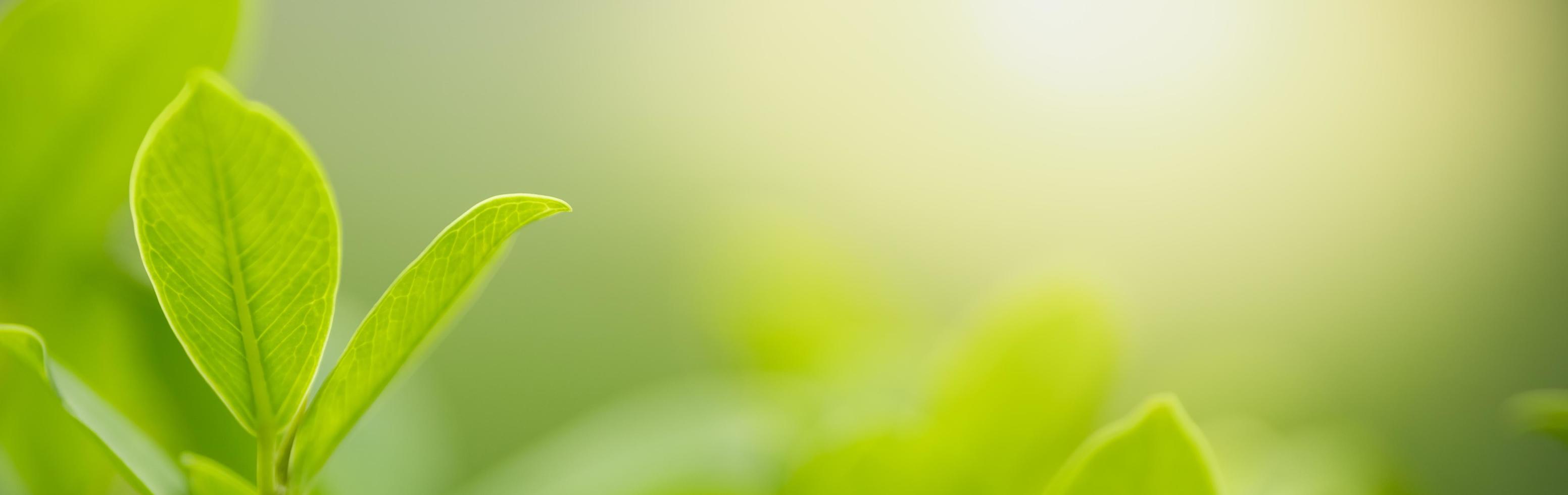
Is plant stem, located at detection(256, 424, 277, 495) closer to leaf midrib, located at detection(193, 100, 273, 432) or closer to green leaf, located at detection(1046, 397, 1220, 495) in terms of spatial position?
leaf midrib, located at detection(193, 100, 273, 432)

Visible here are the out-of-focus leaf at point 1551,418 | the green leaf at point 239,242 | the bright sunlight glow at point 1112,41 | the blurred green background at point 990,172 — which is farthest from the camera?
the blurred green background at point 990,172

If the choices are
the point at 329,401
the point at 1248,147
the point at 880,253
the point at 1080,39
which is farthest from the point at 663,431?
the point at 1248,147

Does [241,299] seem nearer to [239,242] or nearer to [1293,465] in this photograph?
[239,242]

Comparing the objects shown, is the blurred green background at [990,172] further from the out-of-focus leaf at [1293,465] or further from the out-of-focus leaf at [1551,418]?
the out-of-focus leaf at [1551,418]

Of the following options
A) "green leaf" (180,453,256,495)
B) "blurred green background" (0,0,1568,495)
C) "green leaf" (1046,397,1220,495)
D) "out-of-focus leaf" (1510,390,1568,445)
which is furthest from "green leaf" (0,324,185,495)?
"blurred green background" (0,0,1568,495)

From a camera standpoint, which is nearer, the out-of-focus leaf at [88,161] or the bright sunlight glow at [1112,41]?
the out-of-focus leaf at [88,161]

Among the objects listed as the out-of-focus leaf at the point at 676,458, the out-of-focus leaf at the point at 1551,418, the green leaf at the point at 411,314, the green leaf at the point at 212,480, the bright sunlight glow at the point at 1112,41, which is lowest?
the out-of-focus leaf at the point at 676,458

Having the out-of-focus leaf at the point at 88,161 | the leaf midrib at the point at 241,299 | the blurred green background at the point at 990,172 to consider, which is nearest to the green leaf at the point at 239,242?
the leaf midrib at the point at 241,299
